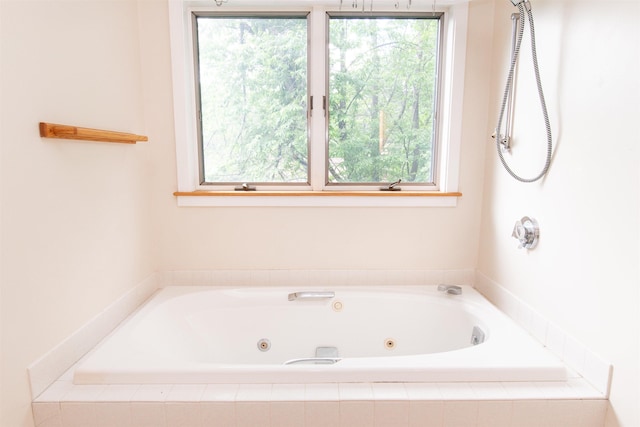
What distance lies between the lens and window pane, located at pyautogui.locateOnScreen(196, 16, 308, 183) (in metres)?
1.99

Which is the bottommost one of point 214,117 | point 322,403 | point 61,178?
point 322,403

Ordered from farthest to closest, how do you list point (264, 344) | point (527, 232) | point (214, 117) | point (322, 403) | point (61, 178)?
point (214, 117)
point (264, 344)
point (527, 232)
point (61, 178)
point (322, 403)

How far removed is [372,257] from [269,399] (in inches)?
41.9

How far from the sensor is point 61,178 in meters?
1.27

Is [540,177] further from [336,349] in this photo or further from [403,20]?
[336,349]

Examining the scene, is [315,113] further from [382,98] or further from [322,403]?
[322,403]

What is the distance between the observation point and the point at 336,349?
1975 millimetres

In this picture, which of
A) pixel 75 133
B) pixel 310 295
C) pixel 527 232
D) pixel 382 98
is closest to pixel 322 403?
pixel 310 295

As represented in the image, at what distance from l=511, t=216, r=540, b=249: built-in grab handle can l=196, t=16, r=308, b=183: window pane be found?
1.09 meters

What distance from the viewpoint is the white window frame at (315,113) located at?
1.89m

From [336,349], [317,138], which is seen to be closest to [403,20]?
[317,138]

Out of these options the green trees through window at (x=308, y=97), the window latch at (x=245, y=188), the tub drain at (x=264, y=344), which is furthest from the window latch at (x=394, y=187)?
the tub drain at (x=264, y=344)

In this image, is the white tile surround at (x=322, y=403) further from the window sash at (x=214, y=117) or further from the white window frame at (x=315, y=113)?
the window sash at (x=214, y=117)

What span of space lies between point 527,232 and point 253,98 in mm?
1481
